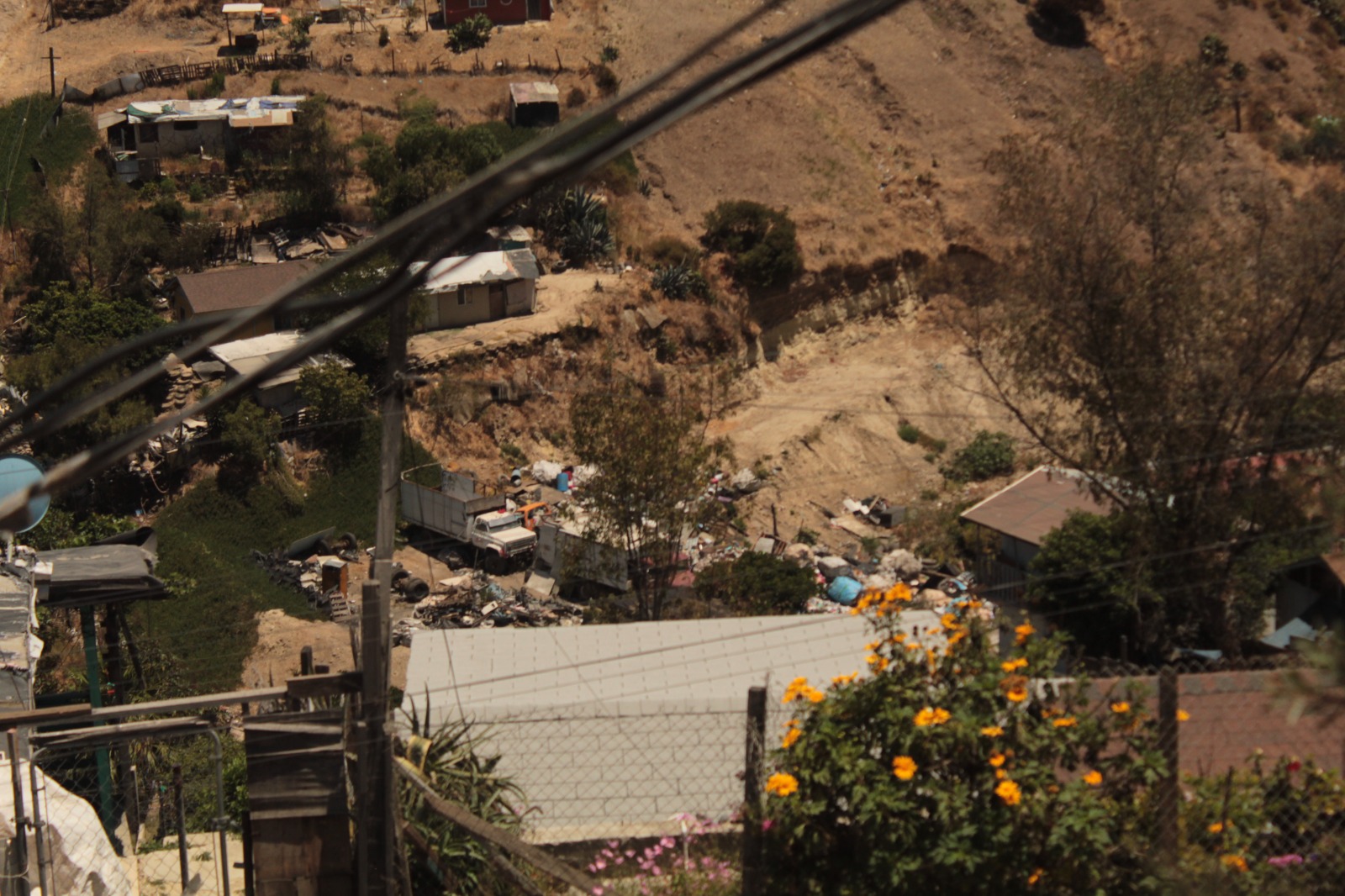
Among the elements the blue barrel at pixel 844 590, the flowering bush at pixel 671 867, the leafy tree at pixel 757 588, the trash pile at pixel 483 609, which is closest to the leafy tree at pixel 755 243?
the blue barrel at pixel 844 590

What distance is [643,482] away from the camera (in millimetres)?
18234

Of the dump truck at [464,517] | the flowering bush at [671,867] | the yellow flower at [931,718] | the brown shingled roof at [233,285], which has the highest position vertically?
the brown shingled roof at [233,285]

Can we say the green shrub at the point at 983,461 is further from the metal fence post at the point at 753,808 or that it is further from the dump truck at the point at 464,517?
the metal fence post at the point at 753,808

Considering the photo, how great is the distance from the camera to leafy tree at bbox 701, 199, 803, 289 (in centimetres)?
2880

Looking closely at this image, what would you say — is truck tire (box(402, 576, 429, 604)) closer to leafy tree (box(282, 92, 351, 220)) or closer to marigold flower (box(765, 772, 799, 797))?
leafy tree (box(282, 92, 351, 220))

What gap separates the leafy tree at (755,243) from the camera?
28.8 metres

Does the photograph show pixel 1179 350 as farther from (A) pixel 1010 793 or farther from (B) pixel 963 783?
(A) pixel 1010 793

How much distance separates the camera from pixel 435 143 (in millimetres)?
27969

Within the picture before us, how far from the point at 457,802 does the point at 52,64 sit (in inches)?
1225

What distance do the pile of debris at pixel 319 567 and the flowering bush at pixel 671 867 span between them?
525 inches

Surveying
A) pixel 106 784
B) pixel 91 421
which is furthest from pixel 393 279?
pixel 91 421

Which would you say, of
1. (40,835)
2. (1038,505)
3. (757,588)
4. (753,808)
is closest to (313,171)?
(757,588)

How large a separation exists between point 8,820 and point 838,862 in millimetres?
3339

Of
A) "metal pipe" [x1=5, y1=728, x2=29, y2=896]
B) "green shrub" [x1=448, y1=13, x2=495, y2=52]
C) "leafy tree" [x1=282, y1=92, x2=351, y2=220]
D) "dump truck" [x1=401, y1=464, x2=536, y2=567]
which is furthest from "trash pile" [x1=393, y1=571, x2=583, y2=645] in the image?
"green shrub" [x1=448, y1=13, x2=495, y2=52]
